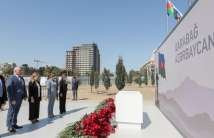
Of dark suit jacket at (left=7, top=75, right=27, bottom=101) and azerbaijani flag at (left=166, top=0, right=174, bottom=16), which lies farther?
azerbaijani flag at (left=166, top=0, right=174, bottom=16)

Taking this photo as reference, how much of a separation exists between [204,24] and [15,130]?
577 cm

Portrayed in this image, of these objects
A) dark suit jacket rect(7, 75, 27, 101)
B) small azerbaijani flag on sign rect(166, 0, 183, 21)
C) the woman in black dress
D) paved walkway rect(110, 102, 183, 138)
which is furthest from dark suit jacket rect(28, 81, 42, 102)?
small azerbaijani flag on sign rect(166, 0, 183, 21)

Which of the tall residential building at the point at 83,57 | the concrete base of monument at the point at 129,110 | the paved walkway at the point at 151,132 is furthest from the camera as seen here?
the tall residential building at the point at 83,57

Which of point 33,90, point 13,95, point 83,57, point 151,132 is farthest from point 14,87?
point 83,57

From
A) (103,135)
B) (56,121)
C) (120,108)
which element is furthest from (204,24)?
(56,121)

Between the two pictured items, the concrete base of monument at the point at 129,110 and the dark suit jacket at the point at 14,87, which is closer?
the dark suit jacket at the point at 14,87

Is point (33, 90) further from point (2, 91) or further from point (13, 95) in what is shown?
point (2, 91)

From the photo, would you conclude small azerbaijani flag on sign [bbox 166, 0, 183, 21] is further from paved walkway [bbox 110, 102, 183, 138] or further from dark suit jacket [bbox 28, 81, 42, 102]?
dark suit jacket [bbox 28, 81, 42, 102]

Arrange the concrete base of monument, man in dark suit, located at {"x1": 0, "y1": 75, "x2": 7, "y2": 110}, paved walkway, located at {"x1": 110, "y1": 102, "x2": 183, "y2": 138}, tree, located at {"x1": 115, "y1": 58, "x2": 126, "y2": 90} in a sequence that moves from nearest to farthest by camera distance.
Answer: paved walkway, located at {"x1": 110, "y1": 102, "x2": 183, "y2": 138}
man in dark suit, located at {"x1": 0, "y1": 75, "x2": 7, "y2": 110}
the concrete base of monument
tree, located at {"x1": 115, "y1": 58, "x2": 126, "y2": 90}

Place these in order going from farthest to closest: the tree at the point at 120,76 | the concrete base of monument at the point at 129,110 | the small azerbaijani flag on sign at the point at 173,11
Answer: the tree at the point at 120,76 < the small azerbaijani flag on sign at the point at 173,11 < the concrete base of monument at the point at 129,110

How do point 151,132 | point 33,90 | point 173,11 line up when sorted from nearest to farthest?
point 151,132 < point 33,90 < point 173,11

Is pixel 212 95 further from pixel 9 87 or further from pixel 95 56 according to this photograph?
pixel 95 56

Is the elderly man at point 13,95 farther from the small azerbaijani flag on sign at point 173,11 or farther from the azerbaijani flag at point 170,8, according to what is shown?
the azerbaijani flag at point 170,8

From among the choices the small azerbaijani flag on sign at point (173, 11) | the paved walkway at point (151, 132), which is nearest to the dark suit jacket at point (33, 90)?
the paved walkway at point (151, 132)
